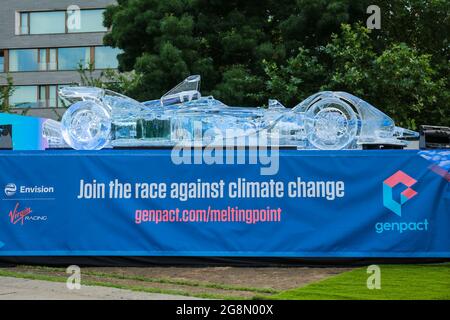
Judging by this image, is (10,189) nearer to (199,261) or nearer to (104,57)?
(199,261)

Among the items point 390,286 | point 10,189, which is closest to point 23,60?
point 10,189

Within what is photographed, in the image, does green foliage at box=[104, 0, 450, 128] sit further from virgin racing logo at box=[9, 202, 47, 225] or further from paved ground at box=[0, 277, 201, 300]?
paved ground at box=[0, 277, 201, 300]

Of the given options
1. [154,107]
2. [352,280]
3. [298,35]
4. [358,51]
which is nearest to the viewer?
[352,280]

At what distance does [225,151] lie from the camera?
9742 millimetres

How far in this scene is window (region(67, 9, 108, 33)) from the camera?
148ft

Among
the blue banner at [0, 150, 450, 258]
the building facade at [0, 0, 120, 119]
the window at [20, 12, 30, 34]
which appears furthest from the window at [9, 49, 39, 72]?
the blue banner at [0, 150, 450, 258]

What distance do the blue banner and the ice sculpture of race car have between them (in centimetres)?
42

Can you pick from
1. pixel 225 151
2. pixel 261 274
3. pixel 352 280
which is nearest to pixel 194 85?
pixel 225 151

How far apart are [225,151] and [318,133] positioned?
151 centimetres

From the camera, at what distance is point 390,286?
808 cm

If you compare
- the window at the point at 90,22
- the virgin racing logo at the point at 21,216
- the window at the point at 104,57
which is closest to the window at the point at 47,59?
the window at the point at 90,22

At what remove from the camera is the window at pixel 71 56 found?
46.2m

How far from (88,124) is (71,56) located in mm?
38488

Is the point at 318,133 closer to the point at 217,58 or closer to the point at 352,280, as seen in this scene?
the point at 352,280
